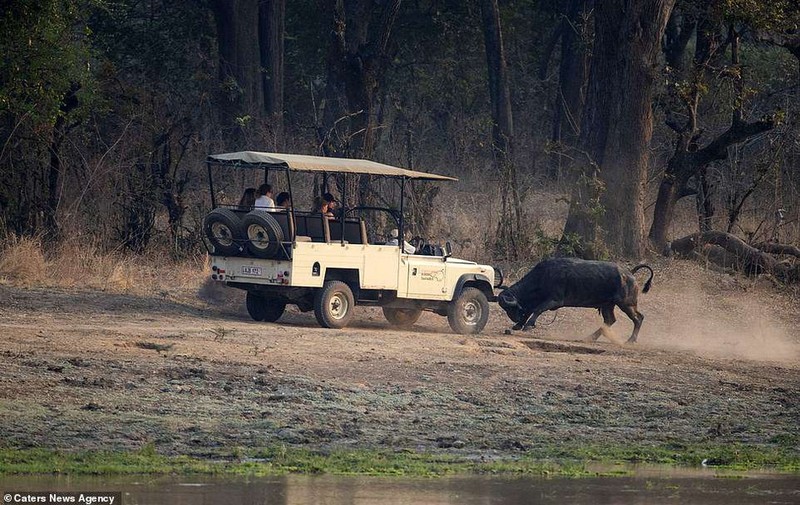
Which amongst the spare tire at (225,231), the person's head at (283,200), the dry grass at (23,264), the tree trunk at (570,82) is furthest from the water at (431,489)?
the tree trunk at (570,82)

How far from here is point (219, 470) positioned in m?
10.2

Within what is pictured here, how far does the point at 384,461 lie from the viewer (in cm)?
1079

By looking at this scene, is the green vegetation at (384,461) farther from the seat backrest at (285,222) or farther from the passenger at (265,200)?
the passenger at (265,200)

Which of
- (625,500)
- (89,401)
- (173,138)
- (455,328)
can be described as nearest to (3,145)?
(173,138)

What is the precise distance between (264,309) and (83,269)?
11.7ft

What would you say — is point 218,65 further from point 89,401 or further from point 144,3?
point 89,401

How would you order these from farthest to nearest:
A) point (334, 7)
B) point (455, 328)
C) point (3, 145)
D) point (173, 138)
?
point (334, 7), point (173, 138), point (3, 145), point (455, 328)

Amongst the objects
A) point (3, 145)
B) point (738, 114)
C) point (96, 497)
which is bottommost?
point (96, 497)

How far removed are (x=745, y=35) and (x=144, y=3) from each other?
684 inches

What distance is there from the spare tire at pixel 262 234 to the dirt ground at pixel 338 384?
1.00 metres

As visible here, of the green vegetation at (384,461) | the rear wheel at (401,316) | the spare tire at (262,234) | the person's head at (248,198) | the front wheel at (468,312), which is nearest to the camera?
the green vegetation at (384,461)

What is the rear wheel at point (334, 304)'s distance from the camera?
1812 cm

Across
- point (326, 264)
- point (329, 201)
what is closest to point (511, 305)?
point (329, 201)

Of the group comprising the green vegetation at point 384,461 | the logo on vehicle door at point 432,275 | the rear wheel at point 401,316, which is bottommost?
the green vegetation at point 384,461
